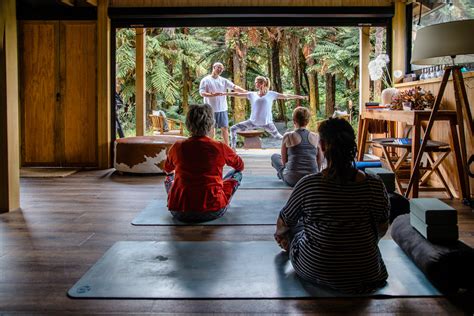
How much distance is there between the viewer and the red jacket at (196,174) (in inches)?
153

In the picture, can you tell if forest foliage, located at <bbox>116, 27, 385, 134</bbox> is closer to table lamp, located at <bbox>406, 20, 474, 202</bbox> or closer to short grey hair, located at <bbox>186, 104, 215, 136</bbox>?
table lamp, located at <bbox>406, 20, 474, 202</bbox>

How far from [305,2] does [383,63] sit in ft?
4.47

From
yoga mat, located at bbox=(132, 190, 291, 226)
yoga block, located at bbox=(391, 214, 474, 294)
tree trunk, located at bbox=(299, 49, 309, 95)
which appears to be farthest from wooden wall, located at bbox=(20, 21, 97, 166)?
tree trunk, located at bbox=(299, 49, 309, 95)

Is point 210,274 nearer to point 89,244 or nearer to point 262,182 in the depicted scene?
point 89,244

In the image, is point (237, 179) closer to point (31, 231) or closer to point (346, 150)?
point (31, 231)

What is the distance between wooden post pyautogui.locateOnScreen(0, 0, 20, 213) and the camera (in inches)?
172

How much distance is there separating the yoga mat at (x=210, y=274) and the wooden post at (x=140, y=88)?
16.0 feet

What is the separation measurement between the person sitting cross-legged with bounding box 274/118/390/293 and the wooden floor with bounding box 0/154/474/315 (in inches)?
5.2

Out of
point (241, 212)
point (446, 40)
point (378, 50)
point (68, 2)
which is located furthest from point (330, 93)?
point (241, 212)

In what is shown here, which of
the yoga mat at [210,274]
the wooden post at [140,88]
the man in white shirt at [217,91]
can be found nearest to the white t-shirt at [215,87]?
the man in white shirt at [217,91]

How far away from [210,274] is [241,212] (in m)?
1.58

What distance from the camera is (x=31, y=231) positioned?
3693mm

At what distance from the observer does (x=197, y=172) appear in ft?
12.8

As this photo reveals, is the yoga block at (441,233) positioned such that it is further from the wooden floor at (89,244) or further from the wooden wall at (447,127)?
the wooden wall at (447,127)
